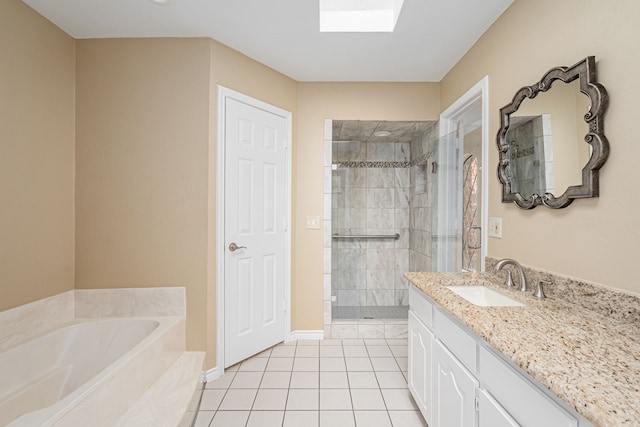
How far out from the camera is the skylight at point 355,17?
6.97 ft

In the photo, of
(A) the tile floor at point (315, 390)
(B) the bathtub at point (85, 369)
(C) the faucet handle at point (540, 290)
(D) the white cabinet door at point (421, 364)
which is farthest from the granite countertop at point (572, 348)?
(B) the bathtub at point (85, 369)

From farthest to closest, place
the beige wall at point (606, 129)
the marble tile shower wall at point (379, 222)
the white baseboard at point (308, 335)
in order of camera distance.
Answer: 1. the marble tile shower wall at point (379, 222)
2. the white baseboard at point (308, 335)
3. the beige wall at point (606, 129)

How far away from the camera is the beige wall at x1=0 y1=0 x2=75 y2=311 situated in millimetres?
1746

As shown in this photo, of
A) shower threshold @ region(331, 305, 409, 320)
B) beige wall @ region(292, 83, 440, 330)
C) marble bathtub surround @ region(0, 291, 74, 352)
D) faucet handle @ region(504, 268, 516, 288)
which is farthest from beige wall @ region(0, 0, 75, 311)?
faucet handle @ region(504, 268, 516, 288)

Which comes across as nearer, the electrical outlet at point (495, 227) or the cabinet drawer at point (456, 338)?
the cabinet drawer at point (456, 338)

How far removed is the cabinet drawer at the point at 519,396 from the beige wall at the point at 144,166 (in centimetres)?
186

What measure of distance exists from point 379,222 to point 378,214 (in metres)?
0.10

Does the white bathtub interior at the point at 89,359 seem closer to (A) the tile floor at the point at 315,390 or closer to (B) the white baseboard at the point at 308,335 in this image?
(A) the tile floor at the point at 315,390

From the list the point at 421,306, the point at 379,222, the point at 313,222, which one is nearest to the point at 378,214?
the point at 379,222

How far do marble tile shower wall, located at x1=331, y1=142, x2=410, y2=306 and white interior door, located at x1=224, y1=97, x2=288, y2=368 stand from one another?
0.91 m

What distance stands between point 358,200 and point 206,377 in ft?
7.43

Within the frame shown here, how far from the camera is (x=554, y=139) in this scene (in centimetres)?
143

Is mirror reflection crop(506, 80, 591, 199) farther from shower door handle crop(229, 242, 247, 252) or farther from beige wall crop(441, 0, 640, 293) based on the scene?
shower door handle crop(229, 242, 247, 252)

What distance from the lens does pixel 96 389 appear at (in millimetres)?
1290
